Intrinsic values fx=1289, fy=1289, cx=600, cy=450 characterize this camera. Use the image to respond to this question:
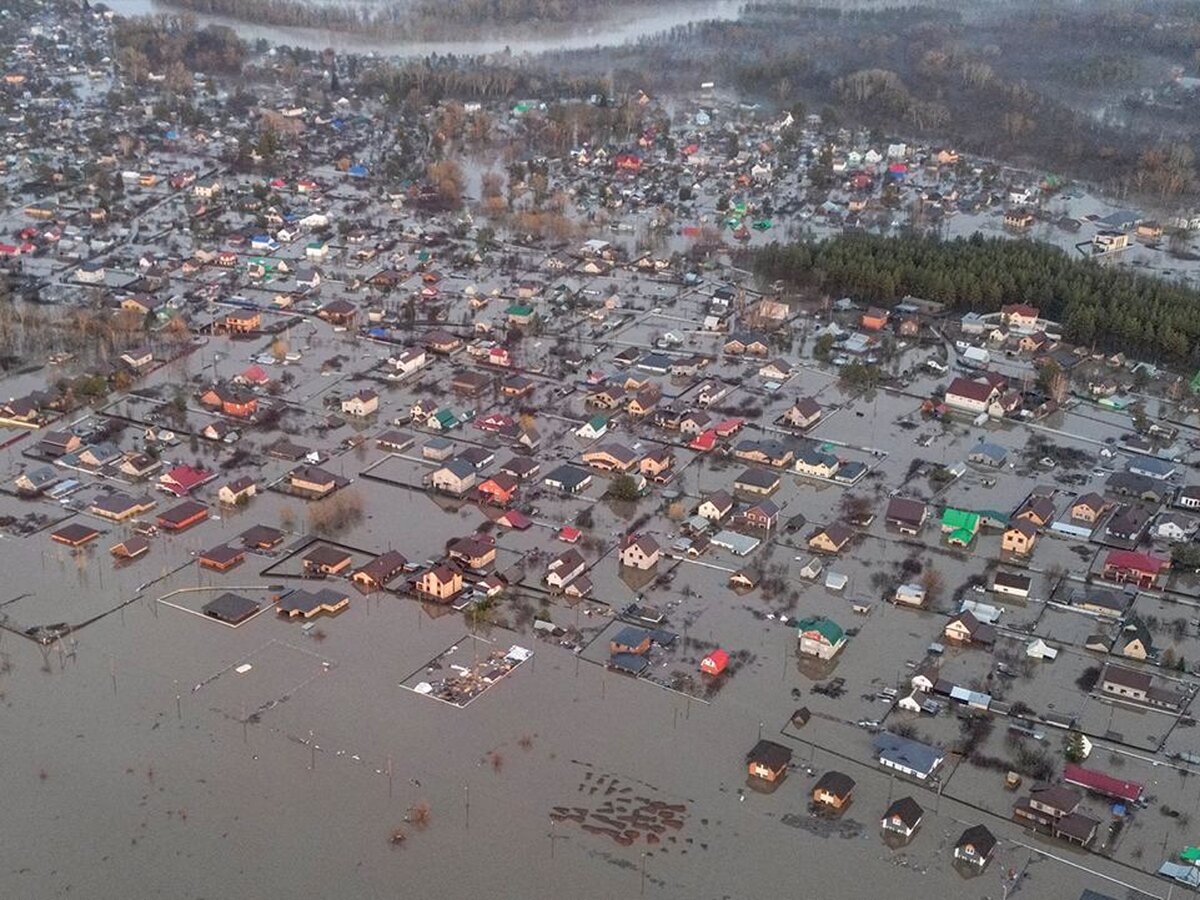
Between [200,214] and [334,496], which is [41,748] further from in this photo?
[200,214]

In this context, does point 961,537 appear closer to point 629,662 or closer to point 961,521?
point 961,521

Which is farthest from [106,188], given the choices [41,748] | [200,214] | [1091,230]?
[1091,230]

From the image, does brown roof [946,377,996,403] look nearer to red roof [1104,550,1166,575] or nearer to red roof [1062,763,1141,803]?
red roof [1104,550,1166,575]

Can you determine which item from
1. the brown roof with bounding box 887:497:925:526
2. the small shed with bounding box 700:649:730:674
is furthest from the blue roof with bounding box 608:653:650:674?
the brown roof with bounding box 887:497:925:526

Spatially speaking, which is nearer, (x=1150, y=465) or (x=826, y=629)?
(x=826, y=629)

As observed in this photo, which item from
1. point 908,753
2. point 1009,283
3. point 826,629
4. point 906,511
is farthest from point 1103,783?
point 1009,283

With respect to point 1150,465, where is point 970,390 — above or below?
above
